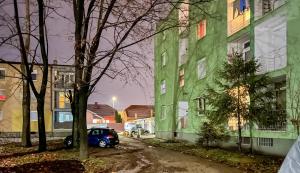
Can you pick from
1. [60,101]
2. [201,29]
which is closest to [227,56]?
[201,29]

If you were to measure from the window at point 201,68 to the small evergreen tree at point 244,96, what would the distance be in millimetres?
10202

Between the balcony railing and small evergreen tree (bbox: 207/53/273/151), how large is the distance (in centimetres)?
408

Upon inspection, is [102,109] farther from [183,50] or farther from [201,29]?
[201,29]

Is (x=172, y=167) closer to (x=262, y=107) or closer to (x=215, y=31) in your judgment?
(x=262, y=107)

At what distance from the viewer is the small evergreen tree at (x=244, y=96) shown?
1905 centimetres

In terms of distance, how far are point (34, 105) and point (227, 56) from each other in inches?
1681

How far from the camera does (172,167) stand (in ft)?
53.4

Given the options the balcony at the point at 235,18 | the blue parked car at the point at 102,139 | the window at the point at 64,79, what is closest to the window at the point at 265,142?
the balcony at the point at 235,18

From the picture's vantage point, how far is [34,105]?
61312mm

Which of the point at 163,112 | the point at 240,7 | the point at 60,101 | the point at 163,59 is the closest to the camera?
the point at 240,7

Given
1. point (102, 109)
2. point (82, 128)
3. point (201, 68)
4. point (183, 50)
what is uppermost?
point (183, 50)

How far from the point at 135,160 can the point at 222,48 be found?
10442 mm

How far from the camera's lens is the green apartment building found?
61.5 ft

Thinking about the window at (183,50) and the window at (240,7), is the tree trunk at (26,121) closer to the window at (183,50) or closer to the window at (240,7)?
the window at (183,50)
